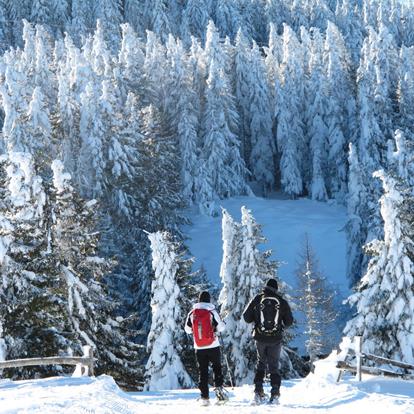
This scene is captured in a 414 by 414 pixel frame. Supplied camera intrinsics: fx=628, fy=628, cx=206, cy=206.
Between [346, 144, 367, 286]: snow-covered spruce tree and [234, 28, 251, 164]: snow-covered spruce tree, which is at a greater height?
[234, 28, 251, 164]: snow-covered spruce tree

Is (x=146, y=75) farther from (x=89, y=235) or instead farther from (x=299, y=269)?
Answer: (x=89, y=235)

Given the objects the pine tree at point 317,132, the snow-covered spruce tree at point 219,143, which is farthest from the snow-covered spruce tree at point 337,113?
the snow-covered spruce tree at point 219,143

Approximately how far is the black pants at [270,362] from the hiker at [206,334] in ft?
2.28

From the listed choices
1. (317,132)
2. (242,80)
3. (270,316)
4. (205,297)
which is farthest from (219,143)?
(270,316)

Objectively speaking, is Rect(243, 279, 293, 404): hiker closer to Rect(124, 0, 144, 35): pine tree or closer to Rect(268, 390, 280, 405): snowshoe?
Rect(268, 390, 280, 405): snowshoe

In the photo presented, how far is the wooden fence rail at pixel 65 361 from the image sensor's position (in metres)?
11.4

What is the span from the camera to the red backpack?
33.9 feet

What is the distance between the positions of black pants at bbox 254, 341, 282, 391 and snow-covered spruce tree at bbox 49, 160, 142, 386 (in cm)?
1030

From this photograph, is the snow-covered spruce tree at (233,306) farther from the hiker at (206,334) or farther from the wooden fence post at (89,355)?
the hiker at (206,334)

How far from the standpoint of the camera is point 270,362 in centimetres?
1009

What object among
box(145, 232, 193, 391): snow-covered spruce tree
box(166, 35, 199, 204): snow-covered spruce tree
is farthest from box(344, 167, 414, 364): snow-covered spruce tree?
box(166, 35, 199, 204): snow-covered spruce tree

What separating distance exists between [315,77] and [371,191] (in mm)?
22481

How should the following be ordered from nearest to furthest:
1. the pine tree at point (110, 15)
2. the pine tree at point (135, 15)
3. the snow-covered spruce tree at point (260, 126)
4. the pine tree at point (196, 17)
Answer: the snow-covered spruce tree at point (260, 126), the pine tree at point (110, 15), the pine tree at point (196, 17), the pine tree at point (135, 15)

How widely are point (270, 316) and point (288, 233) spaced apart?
4488 centimetres
